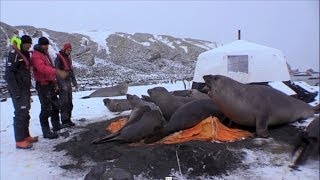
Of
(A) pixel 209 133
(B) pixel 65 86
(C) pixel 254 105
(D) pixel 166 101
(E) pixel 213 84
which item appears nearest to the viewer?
(A) pixel 209 133

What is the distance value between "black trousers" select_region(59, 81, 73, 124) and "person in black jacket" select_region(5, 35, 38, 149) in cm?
117

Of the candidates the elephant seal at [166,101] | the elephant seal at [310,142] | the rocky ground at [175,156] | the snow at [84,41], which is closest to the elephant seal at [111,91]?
the elephant seal at [166,101]

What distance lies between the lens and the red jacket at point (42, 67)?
22.2 ft

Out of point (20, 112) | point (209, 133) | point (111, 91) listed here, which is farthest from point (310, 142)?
point (111, 91)

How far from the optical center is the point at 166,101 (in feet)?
26.0

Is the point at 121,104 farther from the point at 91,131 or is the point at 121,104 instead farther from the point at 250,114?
the point at 250,114

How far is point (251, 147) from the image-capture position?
5480 mm

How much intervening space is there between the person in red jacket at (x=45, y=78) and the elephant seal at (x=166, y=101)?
1.93 metres

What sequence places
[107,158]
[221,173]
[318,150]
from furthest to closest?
[107,158] < [221,173] < [318,150]

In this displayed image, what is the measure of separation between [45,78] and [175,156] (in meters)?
3.10

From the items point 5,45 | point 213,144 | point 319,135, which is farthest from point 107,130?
point 5,45

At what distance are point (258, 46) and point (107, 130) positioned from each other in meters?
8.68

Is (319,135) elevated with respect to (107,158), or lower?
elevated

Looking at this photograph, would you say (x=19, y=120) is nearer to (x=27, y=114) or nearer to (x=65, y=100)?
(x=27, y=114)
